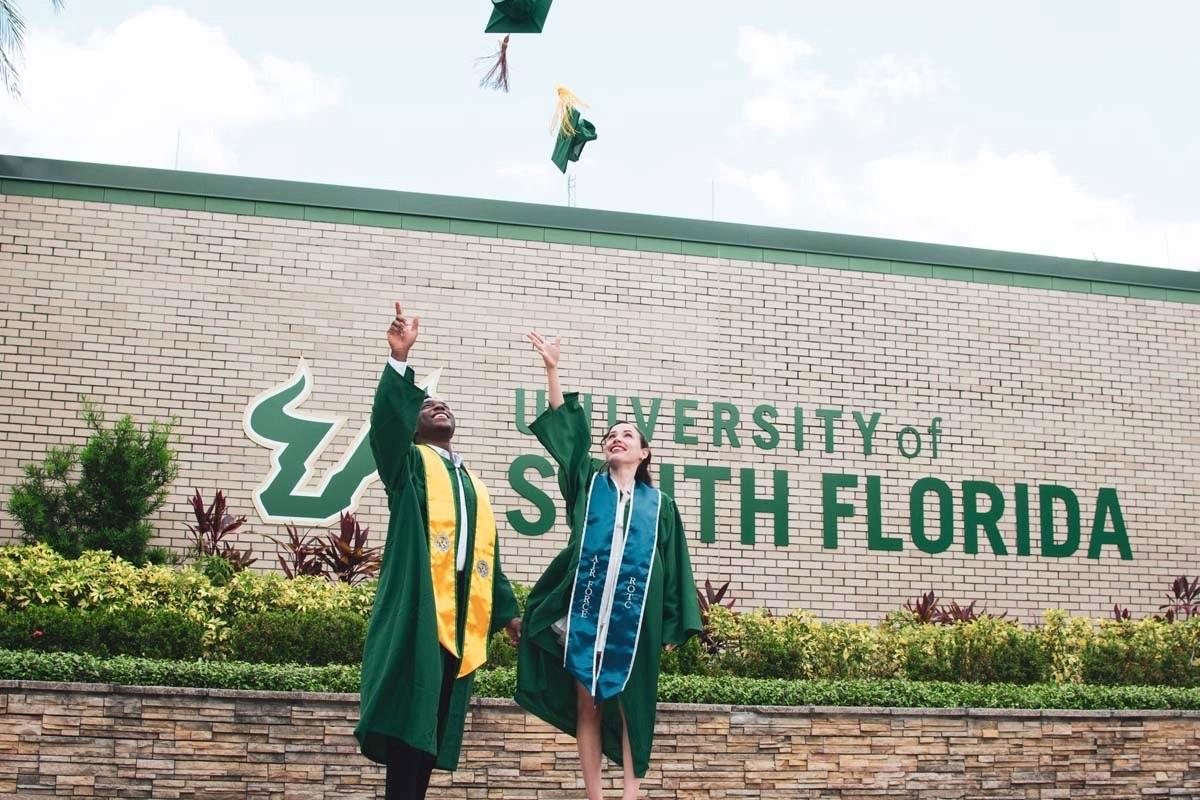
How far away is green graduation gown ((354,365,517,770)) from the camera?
5051 mm

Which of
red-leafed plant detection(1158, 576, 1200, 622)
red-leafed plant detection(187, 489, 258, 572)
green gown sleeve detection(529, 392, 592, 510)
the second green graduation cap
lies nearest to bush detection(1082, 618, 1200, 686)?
red-leafed plant detection(1158, 576, 1200, 622)

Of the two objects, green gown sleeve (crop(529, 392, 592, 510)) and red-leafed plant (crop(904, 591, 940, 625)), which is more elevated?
green gown sleeve (crop(529, 392, 592, 510))

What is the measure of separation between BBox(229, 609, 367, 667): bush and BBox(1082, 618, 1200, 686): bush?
5.22m

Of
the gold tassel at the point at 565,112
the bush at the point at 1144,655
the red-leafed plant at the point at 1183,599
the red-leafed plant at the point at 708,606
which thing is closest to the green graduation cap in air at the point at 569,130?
the gold tassel at the point at 565,112

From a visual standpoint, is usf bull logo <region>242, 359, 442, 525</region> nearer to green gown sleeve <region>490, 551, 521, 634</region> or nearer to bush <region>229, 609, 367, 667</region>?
bush <region>229, 609, 367, 667</region>

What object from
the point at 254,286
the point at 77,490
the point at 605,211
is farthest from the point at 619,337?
the point at 77,490

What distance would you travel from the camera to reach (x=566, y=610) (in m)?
6.02

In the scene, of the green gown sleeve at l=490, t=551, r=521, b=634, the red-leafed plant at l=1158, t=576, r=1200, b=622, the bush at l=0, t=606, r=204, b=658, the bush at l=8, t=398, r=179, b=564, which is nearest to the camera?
the green gown sleeve at l=490, t=551, r=521, b=634

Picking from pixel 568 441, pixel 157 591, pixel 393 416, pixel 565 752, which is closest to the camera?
pixel 393 416

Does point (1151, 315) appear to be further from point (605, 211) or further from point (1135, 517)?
point (605, 211)

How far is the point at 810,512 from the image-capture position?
11.4m

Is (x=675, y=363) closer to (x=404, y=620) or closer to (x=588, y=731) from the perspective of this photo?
(x=588, y=731)

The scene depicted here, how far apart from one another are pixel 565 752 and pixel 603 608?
6.17ft

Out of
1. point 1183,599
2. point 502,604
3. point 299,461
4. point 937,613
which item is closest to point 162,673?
point 502,604
